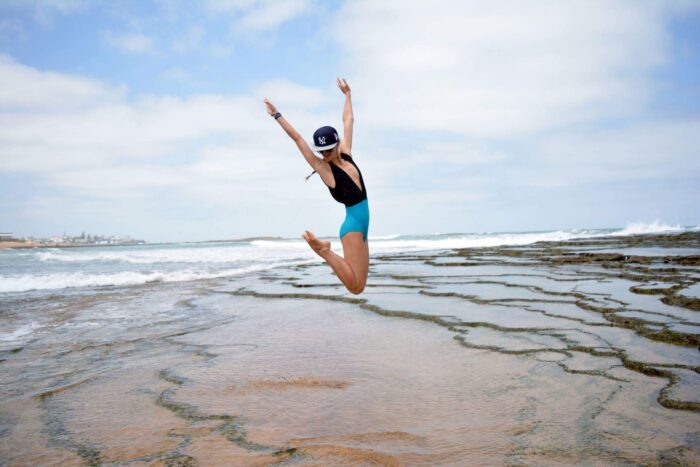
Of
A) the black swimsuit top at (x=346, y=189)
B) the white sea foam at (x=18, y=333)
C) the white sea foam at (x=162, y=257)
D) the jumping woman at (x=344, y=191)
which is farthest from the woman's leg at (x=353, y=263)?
the white sea foam at (x=162, y=257)

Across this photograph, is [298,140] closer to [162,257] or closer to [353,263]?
[353,263]

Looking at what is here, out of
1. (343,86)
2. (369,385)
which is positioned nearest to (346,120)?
(343,86)

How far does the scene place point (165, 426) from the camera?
3.49 m

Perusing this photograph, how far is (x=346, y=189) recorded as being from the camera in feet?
17.2

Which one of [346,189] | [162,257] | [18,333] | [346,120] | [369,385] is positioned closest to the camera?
[369,385]

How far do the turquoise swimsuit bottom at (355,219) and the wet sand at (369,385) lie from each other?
1.32 m

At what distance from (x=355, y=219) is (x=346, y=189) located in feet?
1.08

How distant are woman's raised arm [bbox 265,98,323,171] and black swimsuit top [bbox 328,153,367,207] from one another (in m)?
0.20

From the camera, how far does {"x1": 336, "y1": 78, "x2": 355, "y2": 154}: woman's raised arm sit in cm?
552

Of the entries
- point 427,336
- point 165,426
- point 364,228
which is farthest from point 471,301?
point 165,426

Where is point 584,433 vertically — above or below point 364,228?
Result: below

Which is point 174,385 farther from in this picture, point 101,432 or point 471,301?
point 471,301

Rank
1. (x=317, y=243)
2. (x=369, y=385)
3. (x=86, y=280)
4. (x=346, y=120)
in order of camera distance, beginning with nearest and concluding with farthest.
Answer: (x=369, y=385) < (x=317, y=243) < (x=346, y=120) < (x=86, y=280)

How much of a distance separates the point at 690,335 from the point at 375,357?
3.43m
